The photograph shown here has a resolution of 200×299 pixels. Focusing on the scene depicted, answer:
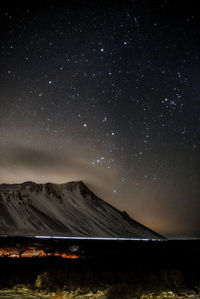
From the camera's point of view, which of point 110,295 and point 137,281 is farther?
point 137,281

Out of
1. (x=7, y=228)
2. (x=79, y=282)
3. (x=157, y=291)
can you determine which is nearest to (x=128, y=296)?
(x=157, y=291)

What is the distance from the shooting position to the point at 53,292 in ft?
42.7

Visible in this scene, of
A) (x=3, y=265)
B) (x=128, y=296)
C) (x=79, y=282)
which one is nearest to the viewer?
(x=128, y=296)

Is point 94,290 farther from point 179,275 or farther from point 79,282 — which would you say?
point 179,275

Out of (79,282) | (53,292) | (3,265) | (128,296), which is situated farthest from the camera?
(3,265)

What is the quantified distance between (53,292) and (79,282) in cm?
175

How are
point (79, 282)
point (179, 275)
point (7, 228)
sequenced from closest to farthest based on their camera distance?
1. point (79, 282)
2. point (179, 275)
3. point (7, 228)

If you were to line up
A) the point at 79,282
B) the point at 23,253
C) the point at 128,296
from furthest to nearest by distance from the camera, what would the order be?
the point at 23,253 < the point at 79,282 < the point at 128,296

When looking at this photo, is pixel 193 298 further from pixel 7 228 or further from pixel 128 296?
pixel 7 228

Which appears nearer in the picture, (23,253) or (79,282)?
(79,282)

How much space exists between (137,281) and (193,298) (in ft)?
9.90

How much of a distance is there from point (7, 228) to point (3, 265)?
7384 inches

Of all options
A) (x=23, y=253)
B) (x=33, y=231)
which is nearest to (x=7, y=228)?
(x=33, y=231)

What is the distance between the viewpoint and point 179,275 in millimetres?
16219
